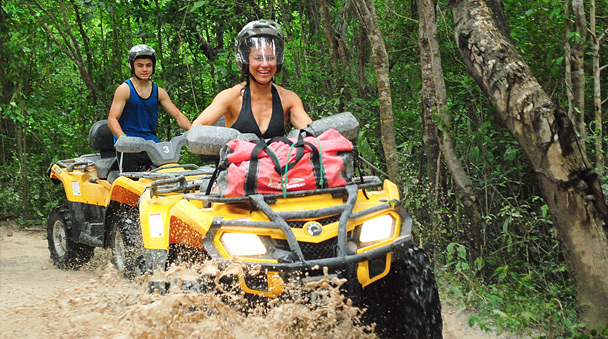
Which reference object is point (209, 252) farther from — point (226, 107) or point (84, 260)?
point (84, 260)

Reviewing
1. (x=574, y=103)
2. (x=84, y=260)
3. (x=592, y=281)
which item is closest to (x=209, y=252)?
(x=592, y=281)

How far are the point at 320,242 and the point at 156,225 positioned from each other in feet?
4.48

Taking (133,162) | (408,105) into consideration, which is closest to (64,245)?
(133,162)

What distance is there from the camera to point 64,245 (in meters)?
7.58

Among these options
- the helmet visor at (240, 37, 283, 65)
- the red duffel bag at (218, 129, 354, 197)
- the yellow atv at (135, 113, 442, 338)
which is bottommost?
the yellow atv at (135, 113, 442, 338)

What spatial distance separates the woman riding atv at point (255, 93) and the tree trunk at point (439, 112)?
160cm

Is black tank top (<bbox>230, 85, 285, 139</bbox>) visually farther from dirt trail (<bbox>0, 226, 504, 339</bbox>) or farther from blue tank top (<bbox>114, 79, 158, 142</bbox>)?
blue tank top (<bbox>114, 79, 158, 142</bbox>)

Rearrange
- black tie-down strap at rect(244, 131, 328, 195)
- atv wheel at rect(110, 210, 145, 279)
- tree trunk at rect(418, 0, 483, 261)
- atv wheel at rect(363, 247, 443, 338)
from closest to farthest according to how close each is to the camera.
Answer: black tie-down strap at rect(244, 131, 328, 195)
atv wheel at rect(363, 247, 443, 338)
tree trunk at rect(418, 0, 483, 261)
atv wheel at rect(110, 210, 145, 279)

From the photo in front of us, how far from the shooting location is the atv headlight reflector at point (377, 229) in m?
3.67

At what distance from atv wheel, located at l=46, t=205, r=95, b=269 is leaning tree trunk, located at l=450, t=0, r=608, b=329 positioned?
5.03 m

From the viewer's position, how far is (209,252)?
11.3 feet

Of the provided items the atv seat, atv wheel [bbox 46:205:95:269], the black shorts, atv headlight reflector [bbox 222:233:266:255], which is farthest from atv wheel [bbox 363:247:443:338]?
atv wheel [bbox 46:205:95:269]

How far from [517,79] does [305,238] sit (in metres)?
1.82

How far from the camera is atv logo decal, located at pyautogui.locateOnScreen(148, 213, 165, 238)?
14.1 ft
